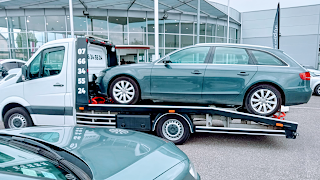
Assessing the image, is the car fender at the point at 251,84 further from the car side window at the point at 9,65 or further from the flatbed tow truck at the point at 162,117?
the car side window at the point at 9,65

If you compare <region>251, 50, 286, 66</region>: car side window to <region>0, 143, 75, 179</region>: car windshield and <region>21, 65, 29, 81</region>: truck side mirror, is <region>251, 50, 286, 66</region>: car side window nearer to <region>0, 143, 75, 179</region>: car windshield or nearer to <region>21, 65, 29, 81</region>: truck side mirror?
<region>0, 143, 75, 179</region>: car windshield

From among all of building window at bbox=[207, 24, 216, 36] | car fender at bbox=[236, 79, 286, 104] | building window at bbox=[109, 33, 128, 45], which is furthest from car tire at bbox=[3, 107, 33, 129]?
building window at bbox=[207, 24, 216, 36]

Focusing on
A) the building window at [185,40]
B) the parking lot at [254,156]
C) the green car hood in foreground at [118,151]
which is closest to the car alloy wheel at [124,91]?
the parking lot at [254,156]

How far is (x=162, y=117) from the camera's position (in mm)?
4828

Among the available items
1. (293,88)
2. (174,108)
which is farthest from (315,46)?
(174,108)

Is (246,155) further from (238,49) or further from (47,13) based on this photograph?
(47,13)

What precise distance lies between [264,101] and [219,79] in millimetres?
1065

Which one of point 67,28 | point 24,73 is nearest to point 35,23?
point 67,28

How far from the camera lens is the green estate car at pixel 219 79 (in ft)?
14.7

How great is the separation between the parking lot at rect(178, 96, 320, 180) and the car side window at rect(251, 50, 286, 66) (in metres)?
1.87

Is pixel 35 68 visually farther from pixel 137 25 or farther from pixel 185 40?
pixel 185 40

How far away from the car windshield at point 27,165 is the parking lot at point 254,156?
2466mm

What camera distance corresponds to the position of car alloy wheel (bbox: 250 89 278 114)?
14.8 feet

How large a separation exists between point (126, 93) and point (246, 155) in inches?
116
